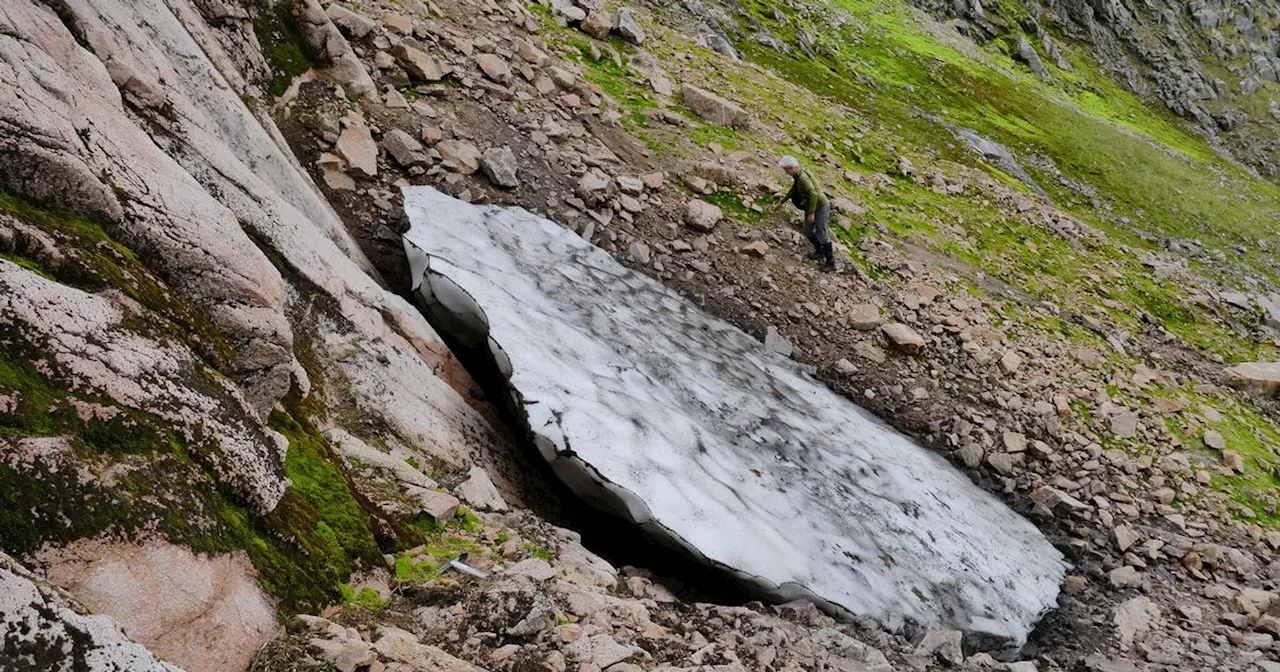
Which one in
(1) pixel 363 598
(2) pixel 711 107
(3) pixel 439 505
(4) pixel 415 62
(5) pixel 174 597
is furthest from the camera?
(2) pixel 711 107

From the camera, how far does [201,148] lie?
23.3 feet

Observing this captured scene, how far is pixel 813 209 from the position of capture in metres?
14.3

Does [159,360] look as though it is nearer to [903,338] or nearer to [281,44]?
[281,44]

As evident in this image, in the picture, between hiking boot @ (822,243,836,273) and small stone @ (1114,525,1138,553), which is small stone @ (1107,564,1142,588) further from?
hiking boot @ (822,243,836,273)

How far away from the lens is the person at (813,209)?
47.0ft

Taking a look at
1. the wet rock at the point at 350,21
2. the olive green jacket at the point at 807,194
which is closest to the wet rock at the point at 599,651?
the olive green jacket at the point at 807,194

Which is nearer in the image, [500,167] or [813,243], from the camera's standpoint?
[500,167]

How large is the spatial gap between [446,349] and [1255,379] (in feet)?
53.8

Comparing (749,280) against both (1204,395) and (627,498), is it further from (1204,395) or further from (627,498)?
(1204,395)

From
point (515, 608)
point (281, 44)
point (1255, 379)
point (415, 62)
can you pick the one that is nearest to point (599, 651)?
point (515, 608)

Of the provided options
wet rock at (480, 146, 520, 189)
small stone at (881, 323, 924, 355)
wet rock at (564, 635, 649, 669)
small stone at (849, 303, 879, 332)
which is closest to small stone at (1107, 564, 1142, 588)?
small stone at (881, 323, 924, 355)

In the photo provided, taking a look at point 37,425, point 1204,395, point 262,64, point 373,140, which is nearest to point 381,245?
point 373,140

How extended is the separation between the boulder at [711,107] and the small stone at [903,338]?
688 centimetres

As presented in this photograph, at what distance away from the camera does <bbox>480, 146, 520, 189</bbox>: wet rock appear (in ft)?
42.1
